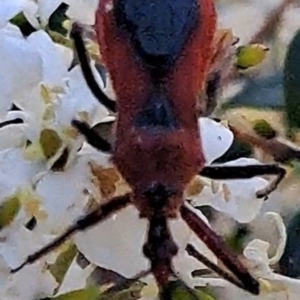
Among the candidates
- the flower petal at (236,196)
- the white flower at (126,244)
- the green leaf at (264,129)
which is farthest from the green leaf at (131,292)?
the green leaf at (264,129)

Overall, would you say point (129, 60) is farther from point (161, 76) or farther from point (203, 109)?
point (203, 109)

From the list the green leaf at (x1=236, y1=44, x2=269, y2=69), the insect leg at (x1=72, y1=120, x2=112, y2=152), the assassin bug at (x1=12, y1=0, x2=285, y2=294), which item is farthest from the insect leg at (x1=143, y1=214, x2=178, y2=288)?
the green leaf at (x1=236, y1=44, x2=269, y2=69)

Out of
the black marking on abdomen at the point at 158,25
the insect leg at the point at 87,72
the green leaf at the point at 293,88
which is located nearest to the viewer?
the black marking on abdomen at the point at 158,25

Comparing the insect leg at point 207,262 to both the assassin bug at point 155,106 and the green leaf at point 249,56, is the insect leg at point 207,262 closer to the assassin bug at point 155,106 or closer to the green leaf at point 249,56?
the assassin bug at point 155,106

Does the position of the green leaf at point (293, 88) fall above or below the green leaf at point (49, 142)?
below

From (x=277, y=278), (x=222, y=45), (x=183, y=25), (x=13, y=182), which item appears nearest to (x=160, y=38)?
(x=183, y=25)

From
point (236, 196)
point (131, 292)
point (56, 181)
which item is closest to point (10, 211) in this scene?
point (56, 181)
